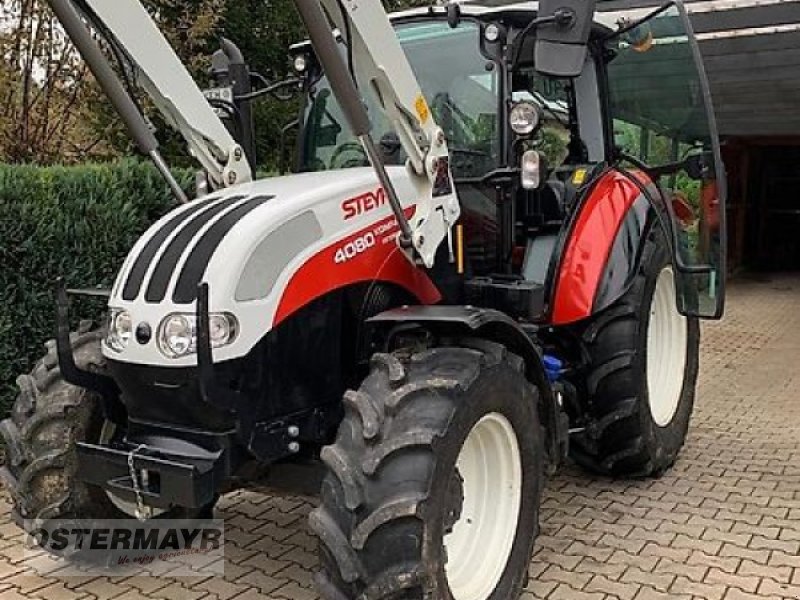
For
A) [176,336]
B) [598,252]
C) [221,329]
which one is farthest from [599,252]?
[176,336]

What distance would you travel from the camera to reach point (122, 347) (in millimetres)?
2867

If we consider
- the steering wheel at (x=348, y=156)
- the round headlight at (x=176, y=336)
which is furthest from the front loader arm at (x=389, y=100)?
the round headlight at (x=176, y=336)

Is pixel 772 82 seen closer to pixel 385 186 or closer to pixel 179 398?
pixel 385 186

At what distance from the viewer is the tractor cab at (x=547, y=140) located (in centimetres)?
379

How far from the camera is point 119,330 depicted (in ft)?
9.50

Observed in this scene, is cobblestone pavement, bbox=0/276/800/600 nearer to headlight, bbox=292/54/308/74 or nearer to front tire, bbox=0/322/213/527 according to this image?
front tire, bbox=0/322/213/527

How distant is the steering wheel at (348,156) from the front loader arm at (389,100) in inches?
25.3

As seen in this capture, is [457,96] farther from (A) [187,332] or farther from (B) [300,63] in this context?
(A) [187,332]

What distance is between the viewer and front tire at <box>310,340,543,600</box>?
2625 millimetres

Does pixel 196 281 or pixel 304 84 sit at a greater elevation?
pixel 304 84

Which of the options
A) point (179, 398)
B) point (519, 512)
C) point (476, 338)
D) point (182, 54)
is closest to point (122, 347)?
point (179, 398)

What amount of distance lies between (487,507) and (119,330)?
1465 millimetres

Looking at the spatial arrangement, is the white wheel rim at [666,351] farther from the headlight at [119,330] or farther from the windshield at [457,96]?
the headlight at [119,330]

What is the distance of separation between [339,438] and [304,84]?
2.14 meters
